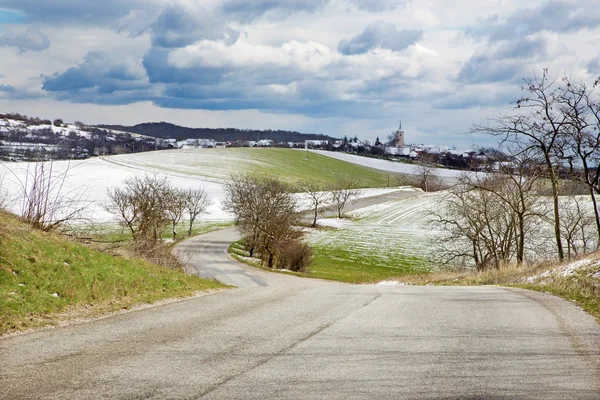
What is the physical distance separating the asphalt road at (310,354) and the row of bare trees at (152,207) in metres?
12.7

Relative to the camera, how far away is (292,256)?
55.9 metres

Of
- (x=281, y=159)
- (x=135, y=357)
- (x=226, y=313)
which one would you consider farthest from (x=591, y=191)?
(x=281, y=159)

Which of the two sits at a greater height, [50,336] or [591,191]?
[591,191]

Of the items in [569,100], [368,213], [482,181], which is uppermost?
[569,100]

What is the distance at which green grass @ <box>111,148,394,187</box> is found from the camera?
425 ft

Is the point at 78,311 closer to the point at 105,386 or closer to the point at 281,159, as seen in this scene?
the point at 105,386

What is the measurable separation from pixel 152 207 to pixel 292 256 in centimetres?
A: 1409

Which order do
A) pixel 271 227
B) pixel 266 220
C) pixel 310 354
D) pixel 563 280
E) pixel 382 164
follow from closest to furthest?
pixel 310 354 → pixel 563 280 → pixel 271 227 → pixel 266 220 → pixel 382 164

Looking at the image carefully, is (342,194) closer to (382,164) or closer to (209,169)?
(209,169)

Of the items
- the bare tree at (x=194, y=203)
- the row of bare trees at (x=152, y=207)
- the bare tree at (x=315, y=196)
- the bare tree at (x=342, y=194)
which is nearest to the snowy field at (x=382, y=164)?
the bare tree at (x=342, y=194)

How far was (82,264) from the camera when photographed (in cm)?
1238

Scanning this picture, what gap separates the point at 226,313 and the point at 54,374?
15.3 ft

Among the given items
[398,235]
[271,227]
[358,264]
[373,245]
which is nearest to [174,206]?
[271,227]

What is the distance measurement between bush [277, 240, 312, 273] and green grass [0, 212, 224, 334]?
134 ft
